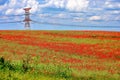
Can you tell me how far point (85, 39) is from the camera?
58.5 m

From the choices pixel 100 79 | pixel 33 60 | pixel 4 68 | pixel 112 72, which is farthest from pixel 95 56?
pixel 4 68

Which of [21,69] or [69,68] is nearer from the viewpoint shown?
[21,69]

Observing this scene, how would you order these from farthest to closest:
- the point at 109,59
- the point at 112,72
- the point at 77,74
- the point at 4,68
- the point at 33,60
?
the point at 109,59
the point at 33,60
the point at 112,72
the point at 77,74
the point at 4,68

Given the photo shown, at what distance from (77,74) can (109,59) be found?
37.1ft

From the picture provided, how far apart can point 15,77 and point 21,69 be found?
3.64 metres

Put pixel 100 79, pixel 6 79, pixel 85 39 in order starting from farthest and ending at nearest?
1. pixel 85 39
2. pixel 100 79
3. pixel 6 79

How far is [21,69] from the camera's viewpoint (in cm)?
2389

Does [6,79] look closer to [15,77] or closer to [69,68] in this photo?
[15,77]

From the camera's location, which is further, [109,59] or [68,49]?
[68,49]

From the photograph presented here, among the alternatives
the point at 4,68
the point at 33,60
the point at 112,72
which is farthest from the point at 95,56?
the point at 4,68

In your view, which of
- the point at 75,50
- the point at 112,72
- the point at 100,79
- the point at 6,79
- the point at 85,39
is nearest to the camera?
the point at 6,79

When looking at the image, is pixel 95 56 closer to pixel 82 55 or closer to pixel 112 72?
pixel 82 55

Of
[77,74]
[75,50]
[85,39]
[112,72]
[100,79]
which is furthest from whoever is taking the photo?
[85,39]

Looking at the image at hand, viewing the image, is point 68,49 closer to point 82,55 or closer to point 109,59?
point 82,55
